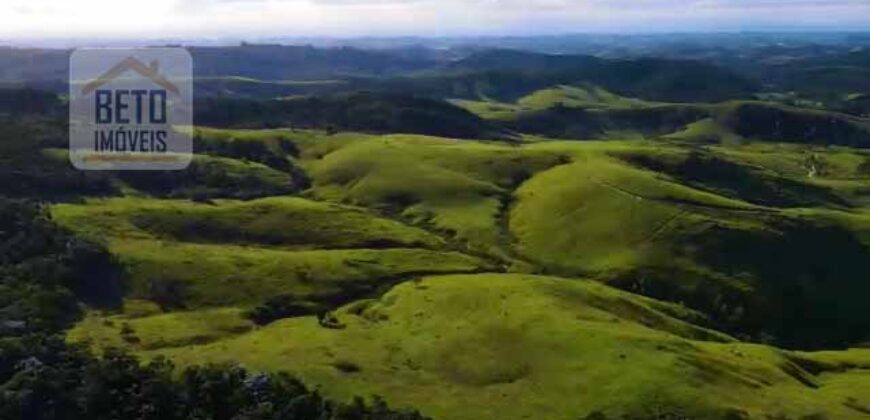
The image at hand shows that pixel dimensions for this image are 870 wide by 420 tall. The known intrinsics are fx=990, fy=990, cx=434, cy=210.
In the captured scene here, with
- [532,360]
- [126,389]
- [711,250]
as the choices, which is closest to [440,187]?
[711,250]

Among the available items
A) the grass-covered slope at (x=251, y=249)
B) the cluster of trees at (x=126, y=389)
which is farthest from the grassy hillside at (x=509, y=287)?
the cluster of trees at (x=126, y=389)

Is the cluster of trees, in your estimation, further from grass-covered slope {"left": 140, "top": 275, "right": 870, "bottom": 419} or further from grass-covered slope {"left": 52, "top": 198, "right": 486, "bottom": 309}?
grass-covered slope {"left": 52, "top": 198, "right": 486, "bottom": 309}

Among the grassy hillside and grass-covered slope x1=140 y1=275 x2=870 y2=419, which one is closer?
grass-covered slope x1=140 y1=275 x2=870 y2=419

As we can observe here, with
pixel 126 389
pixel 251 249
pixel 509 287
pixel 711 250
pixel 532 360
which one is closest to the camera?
pixel 126 389

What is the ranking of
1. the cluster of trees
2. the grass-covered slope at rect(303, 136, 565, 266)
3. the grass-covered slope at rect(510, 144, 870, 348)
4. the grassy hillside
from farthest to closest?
the grass-covered slope at rect(303, 136, 565, 266), the grass-covered slope at rect(510, 144, 870, 348), the grassy hillside, the cluster of trees

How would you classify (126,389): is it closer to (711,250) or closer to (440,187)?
(711,250)

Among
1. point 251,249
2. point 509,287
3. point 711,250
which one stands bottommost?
point 251,249

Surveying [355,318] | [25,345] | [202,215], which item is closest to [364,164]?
[202,215]

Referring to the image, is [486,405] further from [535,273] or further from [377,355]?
[535,273]

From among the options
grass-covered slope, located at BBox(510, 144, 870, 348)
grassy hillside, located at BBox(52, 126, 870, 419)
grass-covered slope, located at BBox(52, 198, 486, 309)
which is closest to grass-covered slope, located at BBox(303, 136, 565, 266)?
grassy hillside, located at BBox(52, 126, 870, 419)

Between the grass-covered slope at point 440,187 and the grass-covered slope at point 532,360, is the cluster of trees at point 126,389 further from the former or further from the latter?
the grass-covered slope at point 440,187
